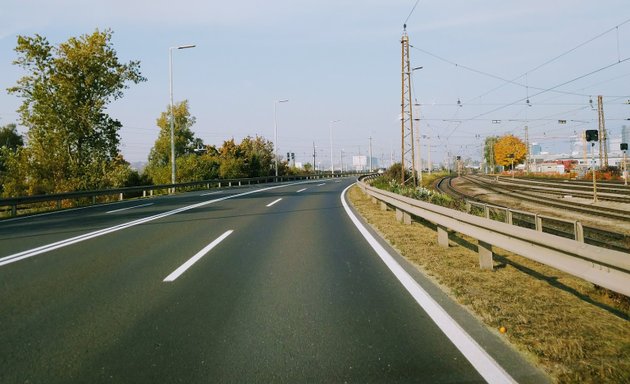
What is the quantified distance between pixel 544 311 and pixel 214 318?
336 centimetres

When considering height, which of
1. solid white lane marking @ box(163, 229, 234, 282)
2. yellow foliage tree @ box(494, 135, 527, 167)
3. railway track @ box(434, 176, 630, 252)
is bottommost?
railway track @ box(434, 176, 630, 252)

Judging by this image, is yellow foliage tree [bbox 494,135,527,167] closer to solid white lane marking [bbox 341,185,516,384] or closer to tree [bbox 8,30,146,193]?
tree [bbox 8,30,146,193]

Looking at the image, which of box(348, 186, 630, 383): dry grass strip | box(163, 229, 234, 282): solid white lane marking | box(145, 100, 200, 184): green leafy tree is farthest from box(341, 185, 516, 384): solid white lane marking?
box(145, 100, 200, 184): green leafy tree

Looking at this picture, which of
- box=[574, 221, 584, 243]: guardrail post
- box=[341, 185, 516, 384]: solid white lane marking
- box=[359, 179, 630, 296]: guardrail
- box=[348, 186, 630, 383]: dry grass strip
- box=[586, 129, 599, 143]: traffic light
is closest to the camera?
box=[341, 185, 516, 384]: solid white lane marking

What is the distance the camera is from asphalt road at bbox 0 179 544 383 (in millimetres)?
3352

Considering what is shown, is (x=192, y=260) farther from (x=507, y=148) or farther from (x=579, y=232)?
(x=507, y=148)

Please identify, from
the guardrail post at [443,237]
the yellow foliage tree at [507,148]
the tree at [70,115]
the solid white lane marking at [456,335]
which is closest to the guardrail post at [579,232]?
the solid white lane marking at [456,335]

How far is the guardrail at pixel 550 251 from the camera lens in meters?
3.66

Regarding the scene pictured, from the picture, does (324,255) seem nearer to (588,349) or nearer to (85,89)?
(588,349)

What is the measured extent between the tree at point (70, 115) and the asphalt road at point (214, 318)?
27087 millimetres

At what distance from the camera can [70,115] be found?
108ft

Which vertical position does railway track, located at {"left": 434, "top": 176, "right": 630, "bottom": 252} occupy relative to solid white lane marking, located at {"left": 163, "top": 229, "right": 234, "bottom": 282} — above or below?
below

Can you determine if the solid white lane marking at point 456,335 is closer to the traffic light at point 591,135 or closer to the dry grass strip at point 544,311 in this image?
the dry grass strip at point 544,311

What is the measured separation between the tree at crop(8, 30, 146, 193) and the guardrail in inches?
1245
